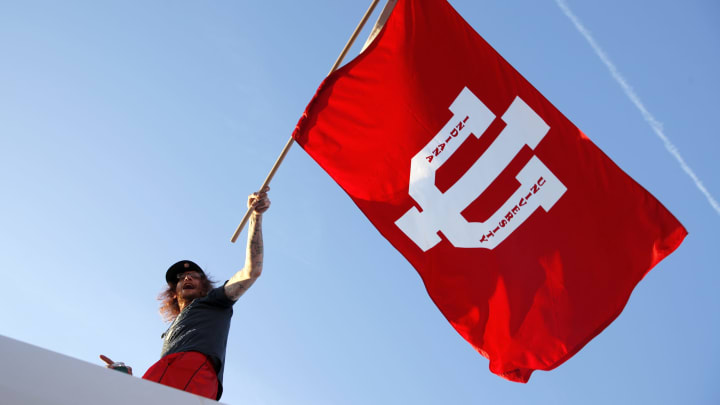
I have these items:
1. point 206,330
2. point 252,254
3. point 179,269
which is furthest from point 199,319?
point 179,269

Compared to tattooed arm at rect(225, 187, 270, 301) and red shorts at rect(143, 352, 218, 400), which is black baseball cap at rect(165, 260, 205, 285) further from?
red shorts at rect(143, 352, 218, 400)

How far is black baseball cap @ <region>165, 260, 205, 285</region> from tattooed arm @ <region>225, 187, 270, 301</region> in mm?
584

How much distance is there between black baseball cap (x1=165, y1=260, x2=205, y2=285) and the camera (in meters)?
5.43

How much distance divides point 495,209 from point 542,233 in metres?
0.41

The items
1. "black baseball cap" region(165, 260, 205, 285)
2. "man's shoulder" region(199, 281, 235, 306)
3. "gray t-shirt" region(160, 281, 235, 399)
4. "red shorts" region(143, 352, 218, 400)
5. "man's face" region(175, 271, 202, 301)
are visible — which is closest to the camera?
"red shorts" region(143, 352, 218, 400)

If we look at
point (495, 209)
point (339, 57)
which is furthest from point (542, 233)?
point (339, 57)

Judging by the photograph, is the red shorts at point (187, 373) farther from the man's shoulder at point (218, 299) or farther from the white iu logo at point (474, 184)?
the white iu logo at point (474, 184)

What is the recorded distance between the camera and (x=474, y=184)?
5.28m

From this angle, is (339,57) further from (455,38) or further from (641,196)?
(641,196)

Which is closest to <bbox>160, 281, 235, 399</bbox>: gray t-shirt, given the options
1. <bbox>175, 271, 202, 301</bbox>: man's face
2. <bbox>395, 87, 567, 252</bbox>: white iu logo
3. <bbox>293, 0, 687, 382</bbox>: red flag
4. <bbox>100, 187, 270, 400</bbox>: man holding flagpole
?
<bbox>100, 187, 270, 400</bbox>: man holding flagpole

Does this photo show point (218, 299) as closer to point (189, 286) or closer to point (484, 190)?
point (189, 286)

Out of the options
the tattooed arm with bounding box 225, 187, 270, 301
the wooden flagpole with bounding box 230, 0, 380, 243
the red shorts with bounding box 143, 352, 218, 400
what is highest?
the wooden flagpole with bounding box 230, 0, 380, 243

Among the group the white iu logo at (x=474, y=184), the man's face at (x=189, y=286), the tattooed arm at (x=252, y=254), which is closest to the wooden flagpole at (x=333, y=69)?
the tattooed arm at (x=252, y=254)

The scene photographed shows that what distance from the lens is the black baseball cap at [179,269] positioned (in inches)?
214
